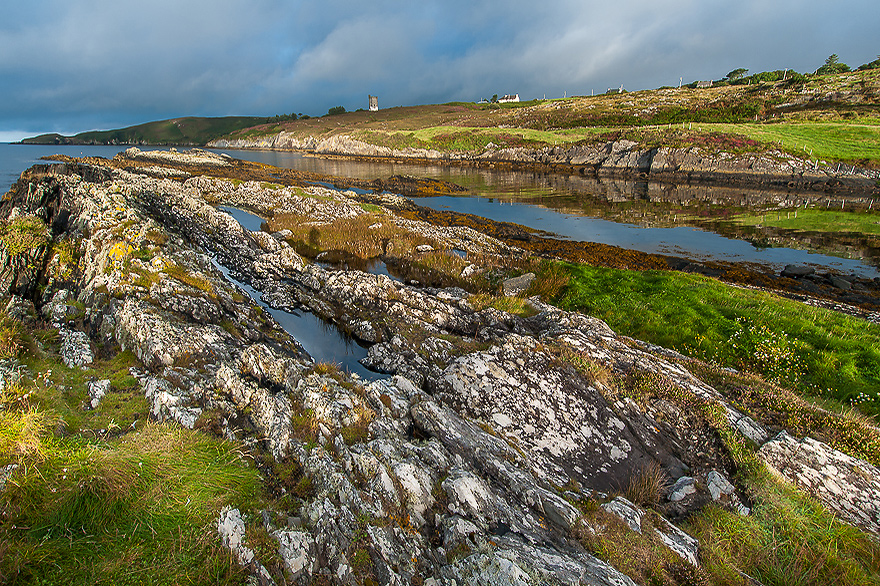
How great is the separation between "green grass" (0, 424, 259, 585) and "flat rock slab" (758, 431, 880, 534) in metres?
10.3

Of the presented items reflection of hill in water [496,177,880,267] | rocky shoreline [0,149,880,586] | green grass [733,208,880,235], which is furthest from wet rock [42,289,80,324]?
green grass [733,208,880,235]

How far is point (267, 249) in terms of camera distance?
26.8 m

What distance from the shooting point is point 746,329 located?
15.4 metres

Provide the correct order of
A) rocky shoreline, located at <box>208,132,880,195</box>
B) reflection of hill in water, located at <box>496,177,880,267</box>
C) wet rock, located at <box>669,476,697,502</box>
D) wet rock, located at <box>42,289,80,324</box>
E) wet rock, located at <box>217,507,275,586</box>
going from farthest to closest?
rocky shoreline, located at <box>208,132,880,195</box>
reflection of hill in water, located at <box>496,177,880,267</box>
wet rock, located at <box>42,289,80,324</box>
wet rock, located at <box>669,476,697,502</box>
wet rock, located at <box>217,507,275,586</box>

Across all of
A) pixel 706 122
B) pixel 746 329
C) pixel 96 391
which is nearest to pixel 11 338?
pixel 96 391

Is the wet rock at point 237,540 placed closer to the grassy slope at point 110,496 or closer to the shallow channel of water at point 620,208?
the grassy slope at point 110,496

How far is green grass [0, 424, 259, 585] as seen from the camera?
4059mm

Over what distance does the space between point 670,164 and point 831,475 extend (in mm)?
96272

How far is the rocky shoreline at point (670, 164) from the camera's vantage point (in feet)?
225

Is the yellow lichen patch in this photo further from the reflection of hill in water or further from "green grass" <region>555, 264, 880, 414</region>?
the reflection of hill in water

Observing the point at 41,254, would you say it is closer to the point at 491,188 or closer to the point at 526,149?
the point at 491,188

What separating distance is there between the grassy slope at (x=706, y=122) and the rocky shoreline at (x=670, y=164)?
12.6 ft

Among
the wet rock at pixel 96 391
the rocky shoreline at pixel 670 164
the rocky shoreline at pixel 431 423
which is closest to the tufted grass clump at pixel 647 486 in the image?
the rocky shoreline at pixel 431 423

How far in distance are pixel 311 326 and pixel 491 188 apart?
5987cm
